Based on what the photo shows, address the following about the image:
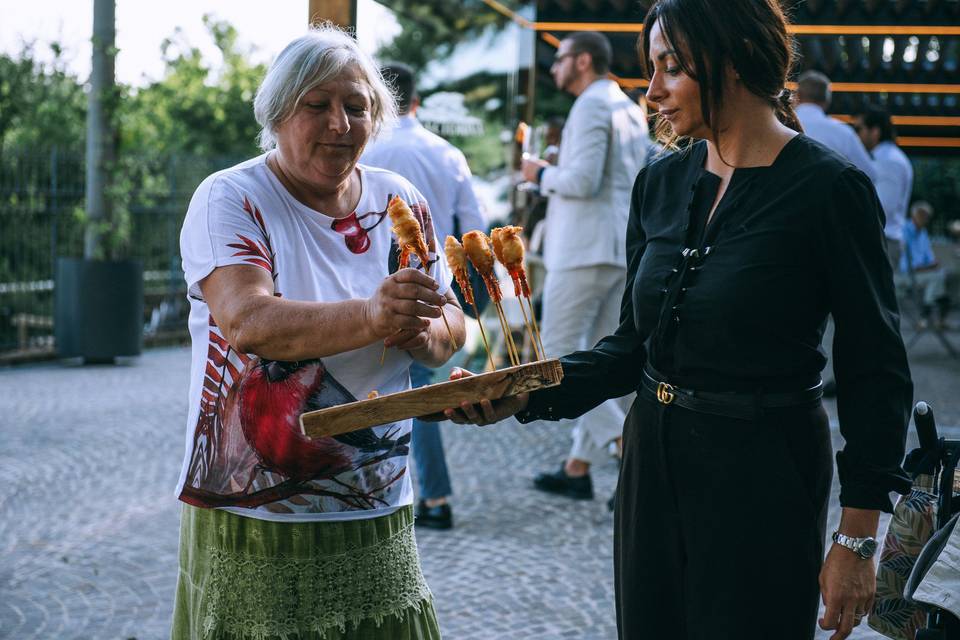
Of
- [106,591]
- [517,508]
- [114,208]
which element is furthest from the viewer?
[114,208]

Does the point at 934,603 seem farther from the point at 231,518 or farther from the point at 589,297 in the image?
the point at 589,297

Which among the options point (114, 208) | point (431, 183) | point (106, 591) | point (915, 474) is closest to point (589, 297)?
point (431, 183)

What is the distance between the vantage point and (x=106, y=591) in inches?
189

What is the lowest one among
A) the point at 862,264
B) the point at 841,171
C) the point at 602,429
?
the point at 602,429

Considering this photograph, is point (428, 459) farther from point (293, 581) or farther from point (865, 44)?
point (865, 44)

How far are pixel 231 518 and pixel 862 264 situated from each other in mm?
1483

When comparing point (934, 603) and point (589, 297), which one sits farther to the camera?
point (589, 297)

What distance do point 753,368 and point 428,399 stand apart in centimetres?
67

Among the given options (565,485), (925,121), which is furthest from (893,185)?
(925,121)

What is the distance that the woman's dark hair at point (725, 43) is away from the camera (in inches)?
87.7

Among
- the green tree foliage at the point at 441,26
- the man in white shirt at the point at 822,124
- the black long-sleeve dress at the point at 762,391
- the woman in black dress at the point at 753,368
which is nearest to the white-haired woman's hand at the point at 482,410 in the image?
the woman in black dress at the point at 753,368

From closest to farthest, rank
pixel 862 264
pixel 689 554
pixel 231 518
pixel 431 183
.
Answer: pixel 862 264 → pixel 689 554 → pixel 231 518 → pixel 431 183

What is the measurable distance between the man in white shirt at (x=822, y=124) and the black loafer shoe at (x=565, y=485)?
3419 millimetres

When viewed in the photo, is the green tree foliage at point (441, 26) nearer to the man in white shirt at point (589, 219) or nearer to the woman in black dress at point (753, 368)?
the man in white shirt at point (589, 219)
